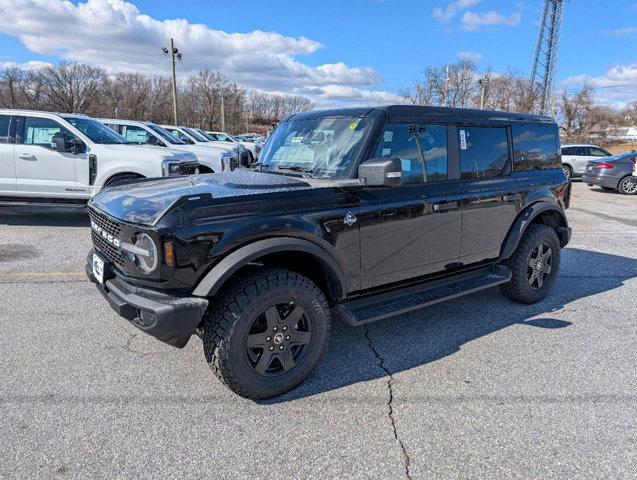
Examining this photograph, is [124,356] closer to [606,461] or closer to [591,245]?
[606,461]

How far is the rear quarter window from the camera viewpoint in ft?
15.1

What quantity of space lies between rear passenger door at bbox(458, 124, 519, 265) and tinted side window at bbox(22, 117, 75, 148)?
729 centimetres

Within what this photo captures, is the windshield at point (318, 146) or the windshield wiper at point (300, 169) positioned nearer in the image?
the windshield at point (318, 146)

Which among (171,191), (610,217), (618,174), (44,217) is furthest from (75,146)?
(618,174)

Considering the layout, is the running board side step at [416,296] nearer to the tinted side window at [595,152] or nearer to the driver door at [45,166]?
the driver door at [45,166]

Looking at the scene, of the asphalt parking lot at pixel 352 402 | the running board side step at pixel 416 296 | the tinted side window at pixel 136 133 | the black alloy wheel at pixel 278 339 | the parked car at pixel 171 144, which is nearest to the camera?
the asphalt parking lot at pixel 352 402

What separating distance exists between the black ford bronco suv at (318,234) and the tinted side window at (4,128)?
6076mm

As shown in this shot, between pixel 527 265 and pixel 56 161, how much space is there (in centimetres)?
788

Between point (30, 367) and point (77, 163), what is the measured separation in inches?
230

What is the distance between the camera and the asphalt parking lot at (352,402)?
2473 mm

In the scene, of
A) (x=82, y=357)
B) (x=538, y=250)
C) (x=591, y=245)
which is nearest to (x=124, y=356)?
(x=82, y=357)

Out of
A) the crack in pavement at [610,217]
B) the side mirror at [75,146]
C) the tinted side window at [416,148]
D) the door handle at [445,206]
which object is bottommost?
the crack in pavement at [610,217]

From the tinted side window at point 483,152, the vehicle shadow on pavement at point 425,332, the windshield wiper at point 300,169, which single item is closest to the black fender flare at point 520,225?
the tinted side window at point 483,152

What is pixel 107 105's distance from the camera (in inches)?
2478
